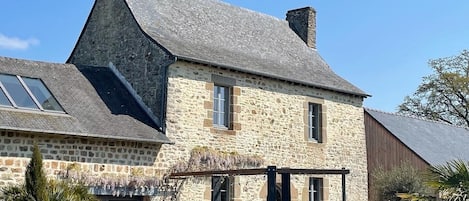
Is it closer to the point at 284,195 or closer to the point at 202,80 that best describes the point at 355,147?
the point at 202,80

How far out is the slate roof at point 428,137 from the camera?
73.7 ft

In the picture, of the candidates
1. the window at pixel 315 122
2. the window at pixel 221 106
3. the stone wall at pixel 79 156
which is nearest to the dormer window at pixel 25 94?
the stone wall at pixel 79 156

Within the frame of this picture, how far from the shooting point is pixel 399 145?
2195 centimetres

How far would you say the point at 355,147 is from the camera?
18922 mm

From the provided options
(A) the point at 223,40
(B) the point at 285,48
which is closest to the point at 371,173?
(B) the point at 285,48

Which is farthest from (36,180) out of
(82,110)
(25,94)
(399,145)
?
(399,145)

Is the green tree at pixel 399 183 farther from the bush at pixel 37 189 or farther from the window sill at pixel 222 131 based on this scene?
the bush at pixel 37 189

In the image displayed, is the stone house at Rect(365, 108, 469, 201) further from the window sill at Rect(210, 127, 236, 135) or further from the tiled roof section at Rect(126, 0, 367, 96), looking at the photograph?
the window sill at Rect(210, 127, 236, 135)

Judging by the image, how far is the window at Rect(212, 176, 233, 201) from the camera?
600 inches

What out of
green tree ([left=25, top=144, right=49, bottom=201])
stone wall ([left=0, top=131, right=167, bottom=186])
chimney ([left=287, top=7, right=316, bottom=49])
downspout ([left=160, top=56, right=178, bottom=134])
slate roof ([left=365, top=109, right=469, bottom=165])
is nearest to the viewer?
green tree ([left=25, top=144, right=49, bottom=201])

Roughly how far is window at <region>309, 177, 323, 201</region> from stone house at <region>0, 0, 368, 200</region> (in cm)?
3

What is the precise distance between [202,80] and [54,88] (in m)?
3.41

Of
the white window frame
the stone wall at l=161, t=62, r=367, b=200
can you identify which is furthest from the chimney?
the white window frame

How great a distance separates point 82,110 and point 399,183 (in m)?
10.7
